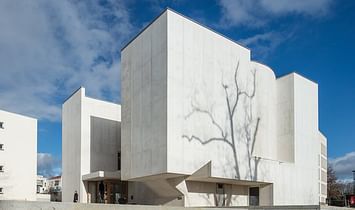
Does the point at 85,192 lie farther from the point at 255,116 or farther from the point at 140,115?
the point at 255,116

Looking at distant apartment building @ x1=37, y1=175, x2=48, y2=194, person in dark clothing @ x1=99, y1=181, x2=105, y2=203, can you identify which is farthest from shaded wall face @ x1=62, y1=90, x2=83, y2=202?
distant apartment building @ x1=37, y1=175, x2=48, y2=194

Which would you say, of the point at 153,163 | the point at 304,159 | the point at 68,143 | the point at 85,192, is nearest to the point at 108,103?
the point at 68,143

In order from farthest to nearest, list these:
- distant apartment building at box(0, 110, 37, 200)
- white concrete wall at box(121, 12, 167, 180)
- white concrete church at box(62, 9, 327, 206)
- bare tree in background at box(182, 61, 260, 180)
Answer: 1. distant apartment building at box(0, 110, 37, 200)
2. bare tree in background at box(182, 61, 260, 180)
3. white concrete church at box(62, 9, 327, 206)
4. white concrete wall at box(121, 12, 167, 180)

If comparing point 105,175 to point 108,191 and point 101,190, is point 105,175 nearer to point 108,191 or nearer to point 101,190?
point 108,191

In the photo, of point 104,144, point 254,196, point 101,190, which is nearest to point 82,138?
point 104,144

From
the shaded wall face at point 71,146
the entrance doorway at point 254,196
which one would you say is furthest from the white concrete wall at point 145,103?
the entrance doorway at point 254,196

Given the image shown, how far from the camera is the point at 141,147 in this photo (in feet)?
85.5

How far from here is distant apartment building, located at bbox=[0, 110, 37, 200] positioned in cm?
3753

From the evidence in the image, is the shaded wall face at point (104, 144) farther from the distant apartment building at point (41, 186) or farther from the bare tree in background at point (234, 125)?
the distant apartment building at point (41, 186)

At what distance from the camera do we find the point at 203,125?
83.4ft

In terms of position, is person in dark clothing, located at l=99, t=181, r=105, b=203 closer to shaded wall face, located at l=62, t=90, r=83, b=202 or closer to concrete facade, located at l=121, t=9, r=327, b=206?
shaded wall face, located at l=62, t=90, r=83, b=202

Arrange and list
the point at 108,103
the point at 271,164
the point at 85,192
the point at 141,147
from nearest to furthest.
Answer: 1. the point at 141,147
2. the point at 271,164
3. the point at 85,192
4. the point at 108,103

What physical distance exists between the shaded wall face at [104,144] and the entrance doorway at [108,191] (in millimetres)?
1537

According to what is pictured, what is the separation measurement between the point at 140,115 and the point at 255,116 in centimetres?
878
